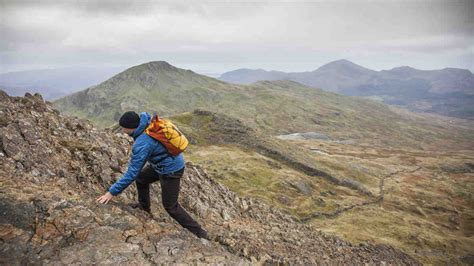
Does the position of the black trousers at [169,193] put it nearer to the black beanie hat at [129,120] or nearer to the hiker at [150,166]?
the hiker at [150,166]

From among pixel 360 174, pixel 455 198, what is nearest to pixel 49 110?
pixel 360 174

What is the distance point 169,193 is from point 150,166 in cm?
147

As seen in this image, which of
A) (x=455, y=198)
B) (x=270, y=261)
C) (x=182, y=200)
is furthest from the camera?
(x=455, y=198)

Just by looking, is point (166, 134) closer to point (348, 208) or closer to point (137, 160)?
point (137, 160)

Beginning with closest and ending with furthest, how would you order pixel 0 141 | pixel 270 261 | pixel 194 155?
pixel 0 141
pixel 270 261
pixel 194 155

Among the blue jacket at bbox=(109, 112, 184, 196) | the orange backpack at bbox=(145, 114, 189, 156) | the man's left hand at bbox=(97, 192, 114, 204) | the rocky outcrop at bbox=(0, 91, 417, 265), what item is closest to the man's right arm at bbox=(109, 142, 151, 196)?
the blue jacket at bbox=(109, 112, 184, 196)

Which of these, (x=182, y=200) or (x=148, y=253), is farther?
(x=182, y=200)

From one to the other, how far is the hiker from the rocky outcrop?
1.18 m

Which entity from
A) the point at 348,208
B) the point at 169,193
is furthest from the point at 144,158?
the point at 348,208

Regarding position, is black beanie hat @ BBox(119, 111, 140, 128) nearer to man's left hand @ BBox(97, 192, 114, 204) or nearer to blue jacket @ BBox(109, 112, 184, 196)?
blue jacket @ BBox(109, 112, 184, 196)

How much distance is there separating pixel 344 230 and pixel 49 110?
53119 millimetres

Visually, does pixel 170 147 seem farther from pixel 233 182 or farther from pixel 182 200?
pixel 233 182

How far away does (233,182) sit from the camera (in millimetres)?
71938

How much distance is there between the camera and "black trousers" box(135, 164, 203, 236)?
14016mm
